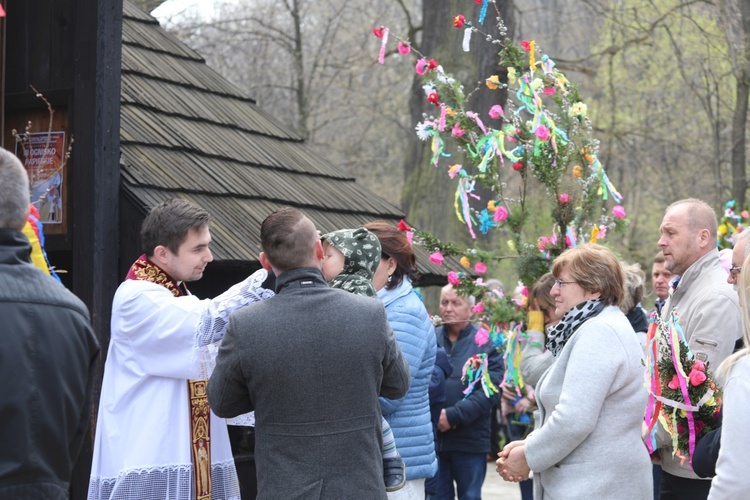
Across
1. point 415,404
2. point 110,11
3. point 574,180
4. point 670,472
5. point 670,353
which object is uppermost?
point 110,11

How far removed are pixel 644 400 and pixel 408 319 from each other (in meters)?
1.09

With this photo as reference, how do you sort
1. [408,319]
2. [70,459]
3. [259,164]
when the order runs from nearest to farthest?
[70,459]
[408,319]
[259,164]

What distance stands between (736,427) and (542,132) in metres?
2.99

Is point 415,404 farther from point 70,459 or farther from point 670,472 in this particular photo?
point 70,459

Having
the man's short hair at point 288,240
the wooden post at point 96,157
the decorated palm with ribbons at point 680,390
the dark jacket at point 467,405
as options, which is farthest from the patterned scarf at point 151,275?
the dark jacket at point 467,405

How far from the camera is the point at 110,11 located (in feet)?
17.0

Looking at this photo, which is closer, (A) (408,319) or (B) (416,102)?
(A) (408,319)

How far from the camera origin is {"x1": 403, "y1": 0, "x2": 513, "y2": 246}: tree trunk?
1155 centimetres

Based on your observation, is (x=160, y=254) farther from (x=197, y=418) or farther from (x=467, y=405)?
(x=467, y=405)

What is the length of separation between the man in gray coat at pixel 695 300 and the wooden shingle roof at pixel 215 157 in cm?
195

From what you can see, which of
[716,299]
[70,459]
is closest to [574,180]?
[716,299]

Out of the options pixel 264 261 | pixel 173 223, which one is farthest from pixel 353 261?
pixel 173 223

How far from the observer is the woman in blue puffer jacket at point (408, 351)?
470 centimetres

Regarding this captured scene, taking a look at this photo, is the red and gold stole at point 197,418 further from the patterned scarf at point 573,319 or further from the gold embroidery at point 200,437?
the patterned scarf at point 573,319
